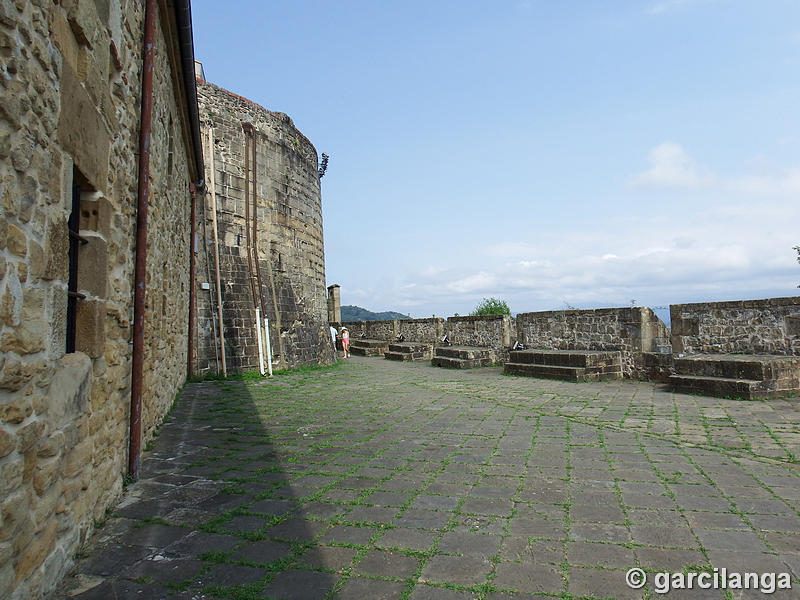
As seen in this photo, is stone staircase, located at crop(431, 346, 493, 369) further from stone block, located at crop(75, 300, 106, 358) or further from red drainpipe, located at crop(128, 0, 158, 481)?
stone block, located at crop(75, 300, 106, 358)

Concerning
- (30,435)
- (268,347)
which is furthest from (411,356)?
(30,435)

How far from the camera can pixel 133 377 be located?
369cm

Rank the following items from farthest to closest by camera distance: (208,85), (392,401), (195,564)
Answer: (208,85) < (392,401) < (195,564)

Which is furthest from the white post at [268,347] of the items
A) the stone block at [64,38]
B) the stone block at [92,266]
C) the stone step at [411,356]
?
the stone block at [64,38]

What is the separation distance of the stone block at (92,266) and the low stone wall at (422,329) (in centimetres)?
1399

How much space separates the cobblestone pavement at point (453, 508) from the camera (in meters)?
2.25

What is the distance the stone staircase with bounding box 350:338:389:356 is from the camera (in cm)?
2034

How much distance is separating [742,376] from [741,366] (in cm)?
14

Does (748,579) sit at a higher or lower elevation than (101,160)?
lower

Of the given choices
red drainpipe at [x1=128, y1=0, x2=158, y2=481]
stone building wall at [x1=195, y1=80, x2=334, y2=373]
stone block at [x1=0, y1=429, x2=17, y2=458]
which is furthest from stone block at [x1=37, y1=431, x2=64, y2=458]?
stone building wall at [x1=195, y1=80, x2=334, y2=373]

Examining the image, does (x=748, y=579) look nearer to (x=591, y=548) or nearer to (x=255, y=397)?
(x=591, y=548)

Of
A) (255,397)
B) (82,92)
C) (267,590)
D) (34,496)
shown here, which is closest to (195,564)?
(267,590)

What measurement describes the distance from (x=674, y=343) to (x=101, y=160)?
30.0 feet

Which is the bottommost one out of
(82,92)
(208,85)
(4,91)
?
(4,91)
